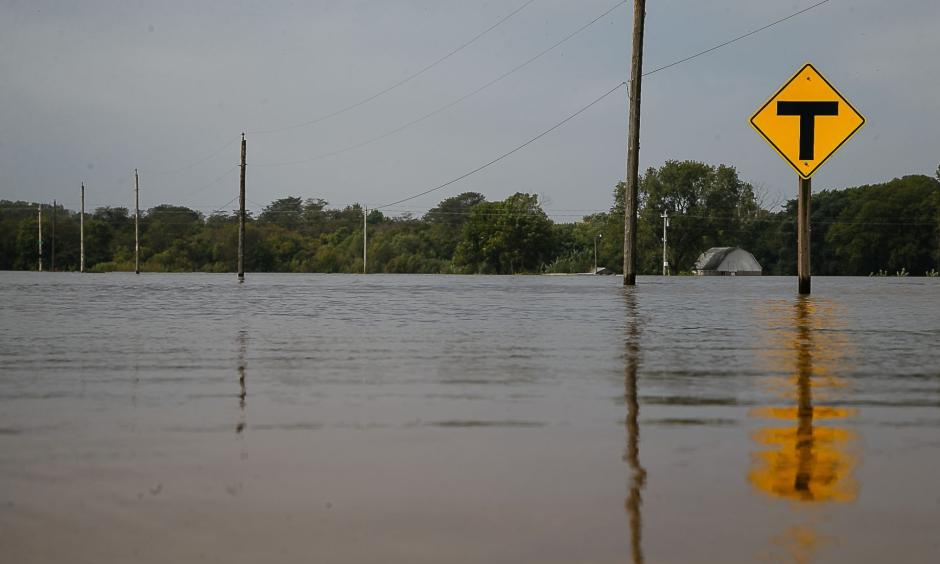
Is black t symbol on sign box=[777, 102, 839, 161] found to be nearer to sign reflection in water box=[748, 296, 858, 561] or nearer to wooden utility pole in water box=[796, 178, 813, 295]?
wooden utility pole in water box=[796, 178, 813, 295]

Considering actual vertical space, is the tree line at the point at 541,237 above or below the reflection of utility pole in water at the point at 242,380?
above

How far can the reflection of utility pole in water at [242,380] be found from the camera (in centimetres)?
466

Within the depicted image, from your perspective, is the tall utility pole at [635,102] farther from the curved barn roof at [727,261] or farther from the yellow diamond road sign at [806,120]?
the curved barn roof at [727,261]

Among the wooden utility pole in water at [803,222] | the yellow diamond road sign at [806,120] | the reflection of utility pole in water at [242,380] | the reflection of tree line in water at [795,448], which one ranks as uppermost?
the yellow diamond road sign at [806,120]

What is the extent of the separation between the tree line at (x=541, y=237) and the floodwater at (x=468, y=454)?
92.7 metres

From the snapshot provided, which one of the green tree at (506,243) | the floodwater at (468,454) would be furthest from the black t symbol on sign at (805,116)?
the green tree at (506,243)

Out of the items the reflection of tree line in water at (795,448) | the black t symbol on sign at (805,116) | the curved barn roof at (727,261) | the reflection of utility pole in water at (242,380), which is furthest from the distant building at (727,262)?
the reflection of tree line in water at (795,448)

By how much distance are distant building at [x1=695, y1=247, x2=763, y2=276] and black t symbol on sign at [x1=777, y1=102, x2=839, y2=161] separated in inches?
3350

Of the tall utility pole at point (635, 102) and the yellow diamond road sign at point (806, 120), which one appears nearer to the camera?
the yellow diamond road sign at point (806, 120)

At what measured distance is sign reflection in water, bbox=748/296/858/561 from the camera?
312cm

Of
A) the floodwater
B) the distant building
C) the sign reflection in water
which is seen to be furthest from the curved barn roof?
the sign reflection in water

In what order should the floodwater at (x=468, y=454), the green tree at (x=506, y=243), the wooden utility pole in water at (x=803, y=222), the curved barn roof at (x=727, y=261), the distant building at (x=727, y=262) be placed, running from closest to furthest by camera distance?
the floodwater at (x=468, y=454), the wooden utility pole in water at (x=803, y=222), the distant building at (x=727, y=262), the curved barn roof at (x=727, y=261), the green tree at (x=506, y=243)

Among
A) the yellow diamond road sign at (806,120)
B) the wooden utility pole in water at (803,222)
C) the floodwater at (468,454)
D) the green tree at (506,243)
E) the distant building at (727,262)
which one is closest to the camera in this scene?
the floodwater at (468,454)

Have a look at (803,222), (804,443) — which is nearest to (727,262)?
(803,222)
